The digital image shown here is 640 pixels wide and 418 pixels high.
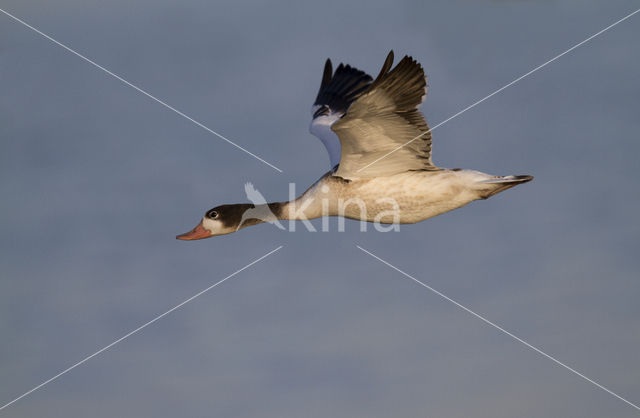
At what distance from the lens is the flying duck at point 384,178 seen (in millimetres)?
9078

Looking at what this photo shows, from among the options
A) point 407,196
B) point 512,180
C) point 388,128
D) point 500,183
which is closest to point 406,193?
point 407,196

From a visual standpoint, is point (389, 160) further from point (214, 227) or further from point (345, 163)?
point (214, 227)

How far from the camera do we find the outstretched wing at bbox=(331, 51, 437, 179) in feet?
28.9

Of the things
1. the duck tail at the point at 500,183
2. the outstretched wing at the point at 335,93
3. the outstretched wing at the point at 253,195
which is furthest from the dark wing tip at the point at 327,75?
the duck tail at the point at 500,183

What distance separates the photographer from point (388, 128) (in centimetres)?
973

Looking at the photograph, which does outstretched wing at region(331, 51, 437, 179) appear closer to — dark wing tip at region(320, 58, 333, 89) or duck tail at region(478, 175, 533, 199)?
duck tail at region(478, 175, 533, 199)

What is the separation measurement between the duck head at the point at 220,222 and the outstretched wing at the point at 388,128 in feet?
7.63

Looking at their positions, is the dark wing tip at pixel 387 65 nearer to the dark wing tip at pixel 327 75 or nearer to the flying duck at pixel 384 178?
the flying duck at pixel 384 178

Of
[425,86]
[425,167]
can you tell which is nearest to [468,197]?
[425,167]

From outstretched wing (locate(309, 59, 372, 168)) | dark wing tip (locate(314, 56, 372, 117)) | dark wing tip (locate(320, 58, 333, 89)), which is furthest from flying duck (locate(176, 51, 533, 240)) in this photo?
dark wing tip (locate(320, 58, 333, 89))

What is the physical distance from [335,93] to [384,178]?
393 centimetres

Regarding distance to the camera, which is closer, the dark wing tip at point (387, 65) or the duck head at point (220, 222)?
the dark wing tip at point (387, 65)

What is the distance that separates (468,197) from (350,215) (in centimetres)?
190

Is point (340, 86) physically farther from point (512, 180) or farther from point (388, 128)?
point (512, 180)
